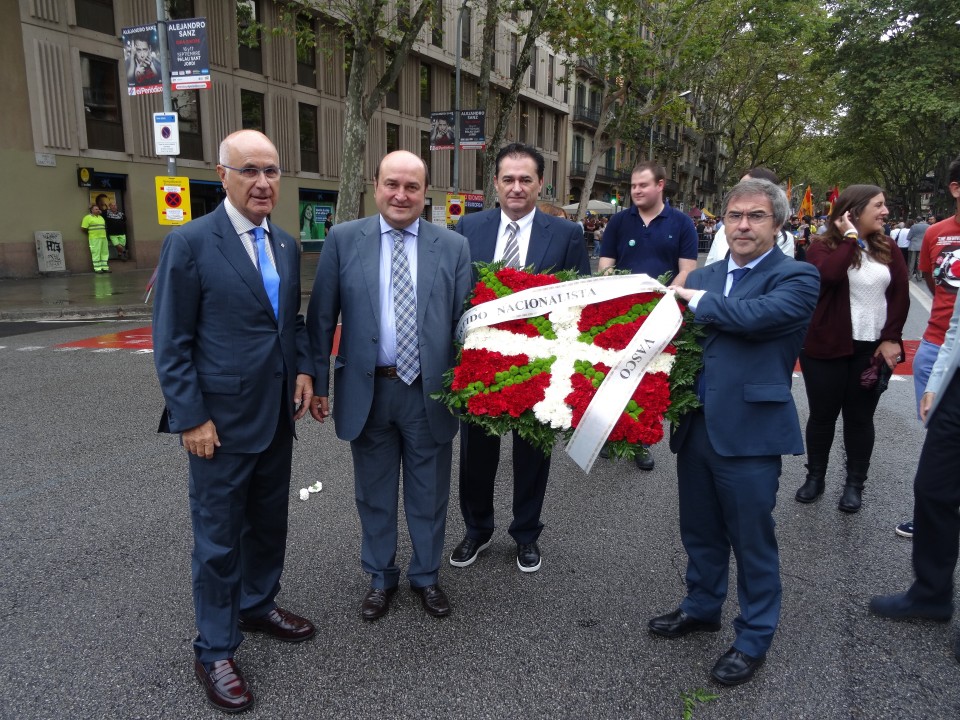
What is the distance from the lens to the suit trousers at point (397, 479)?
3.21 meters

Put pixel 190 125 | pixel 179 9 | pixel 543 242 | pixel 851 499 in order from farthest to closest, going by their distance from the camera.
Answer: pixel 190 125, pixel 179 9, pixel 851 499, pixel 543 242

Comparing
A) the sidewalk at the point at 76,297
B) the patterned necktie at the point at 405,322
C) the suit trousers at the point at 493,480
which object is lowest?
the sidewalk at the point at 76,297

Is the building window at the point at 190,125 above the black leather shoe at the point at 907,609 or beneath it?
above

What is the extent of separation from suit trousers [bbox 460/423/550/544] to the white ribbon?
730mm

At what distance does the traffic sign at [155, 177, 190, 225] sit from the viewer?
41.8 ft

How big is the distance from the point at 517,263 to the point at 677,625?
1.98 m

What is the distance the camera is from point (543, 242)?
3893mm

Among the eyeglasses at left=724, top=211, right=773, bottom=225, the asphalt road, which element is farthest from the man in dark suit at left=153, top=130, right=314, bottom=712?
the eyeglasses at left=724, top=211, right=773, bottom=225

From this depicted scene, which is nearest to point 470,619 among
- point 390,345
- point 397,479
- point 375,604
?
point 375,604

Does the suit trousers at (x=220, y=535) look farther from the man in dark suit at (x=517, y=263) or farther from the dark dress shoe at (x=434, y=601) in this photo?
the man in dark suit at (x=517, y=263)

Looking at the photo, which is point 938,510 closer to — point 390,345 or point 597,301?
point 597,301

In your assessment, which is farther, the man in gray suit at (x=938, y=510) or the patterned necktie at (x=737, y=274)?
the man in gray suit at (x=938, y=510)

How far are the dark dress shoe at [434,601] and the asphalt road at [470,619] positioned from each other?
0.06m

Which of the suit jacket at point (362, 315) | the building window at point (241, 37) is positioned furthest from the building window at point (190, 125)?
the suit jacket at point (362, 315)
